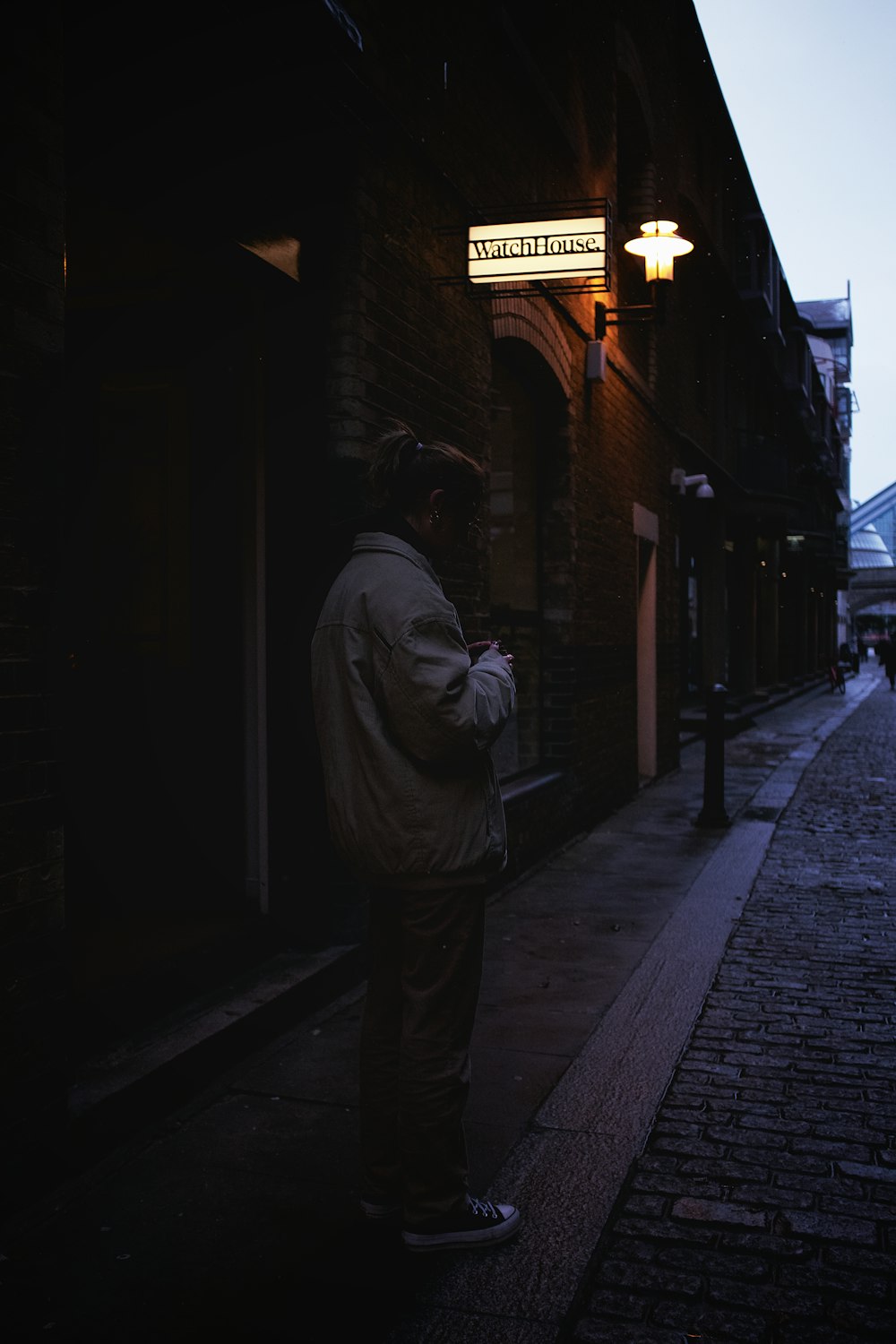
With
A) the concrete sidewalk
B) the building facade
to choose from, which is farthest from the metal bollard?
the concrete sidewalk

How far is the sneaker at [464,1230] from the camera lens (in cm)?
272

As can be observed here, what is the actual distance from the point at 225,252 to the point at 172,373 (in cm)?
75

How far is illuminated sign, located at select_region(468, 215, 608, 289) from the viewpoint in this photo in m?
5.88

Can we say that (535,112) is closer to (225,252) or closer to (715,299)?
(225,252)

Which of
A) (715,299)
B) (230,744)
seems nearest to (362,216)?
→ (230,744)

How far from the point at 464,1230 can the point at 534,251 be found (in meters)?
4.70

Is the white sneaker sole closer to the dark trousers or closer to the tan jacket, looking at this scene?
the dark trousers

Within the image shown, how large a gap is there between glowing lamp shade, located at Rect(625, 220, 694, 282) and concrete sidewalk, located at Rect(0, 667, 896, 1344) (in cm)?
531

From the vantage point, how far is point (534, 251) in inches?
233

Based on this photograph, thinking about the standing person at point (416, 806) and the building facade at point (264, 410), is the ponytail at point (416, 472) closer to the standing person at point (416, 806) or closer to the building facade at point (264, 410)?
the standing person at point (416, 806)

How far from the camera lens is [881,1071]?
3916 millimetres

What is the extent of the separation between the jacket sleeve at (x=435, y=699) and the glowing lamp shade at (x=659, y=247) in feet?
22.8

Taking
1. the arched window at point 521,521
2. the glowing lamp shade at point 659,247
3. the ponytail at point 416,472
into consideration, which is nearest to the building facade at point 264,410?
the arched window at point 521,521

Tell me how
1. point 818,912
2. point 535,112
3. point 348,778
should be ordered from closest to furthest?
point 348,778, point 818,912, point 535,112
